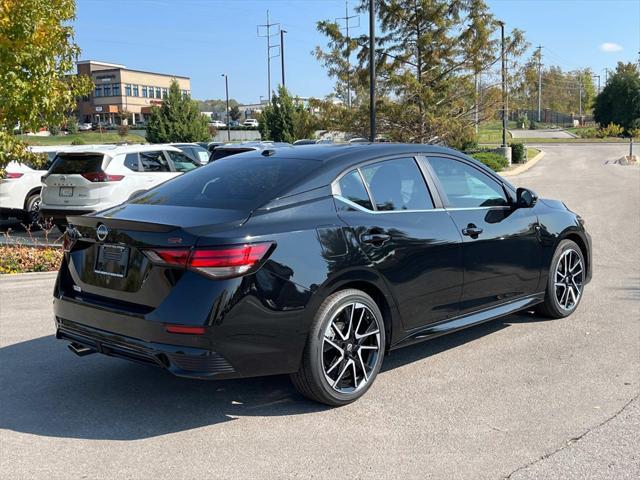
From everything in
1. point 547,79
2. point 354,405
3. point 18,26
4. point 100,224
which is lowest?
point 354,405

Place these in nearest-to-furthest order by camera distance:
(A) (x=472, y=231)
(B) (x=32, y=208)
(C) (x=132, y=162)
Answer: (A) (x=472, y=231) → (C) (x=132, y=162) → (B) (x=32, y=208)

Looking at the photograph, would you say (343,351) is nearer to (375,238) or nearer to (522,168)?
(375,238)

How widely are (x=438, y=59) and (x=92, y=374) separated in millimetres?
19575

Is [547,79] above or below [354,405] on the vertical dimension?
above

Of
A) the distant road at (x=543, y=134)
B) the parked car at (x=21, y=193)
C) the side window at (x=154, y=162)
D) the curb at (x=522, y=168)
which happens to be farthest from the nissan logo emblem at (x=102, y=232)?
the distant road at (x=543, y=134)

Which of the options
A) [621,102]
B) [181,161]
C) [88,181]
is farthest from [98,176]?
[621,102]

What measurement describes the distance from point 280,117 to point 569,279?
32.9 m

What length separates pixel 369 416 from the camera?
4.33 metres

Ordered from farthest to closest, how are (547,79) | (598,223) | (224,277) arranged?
(547,79) → (598,223) → (224,277)

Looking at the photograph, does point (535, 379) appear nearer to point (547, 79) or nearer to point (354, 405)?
point (354, 405)

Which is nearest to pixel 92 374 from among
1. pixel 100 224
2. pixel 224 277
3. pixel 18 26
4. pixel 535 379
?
pixel 100 224

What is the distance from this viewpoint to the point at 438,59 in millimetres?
22594

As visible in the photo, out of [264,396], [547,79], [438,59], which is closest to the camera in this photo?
[264,396]

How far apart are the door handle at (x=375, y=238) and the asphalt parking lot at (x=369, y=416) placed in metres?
1.04
